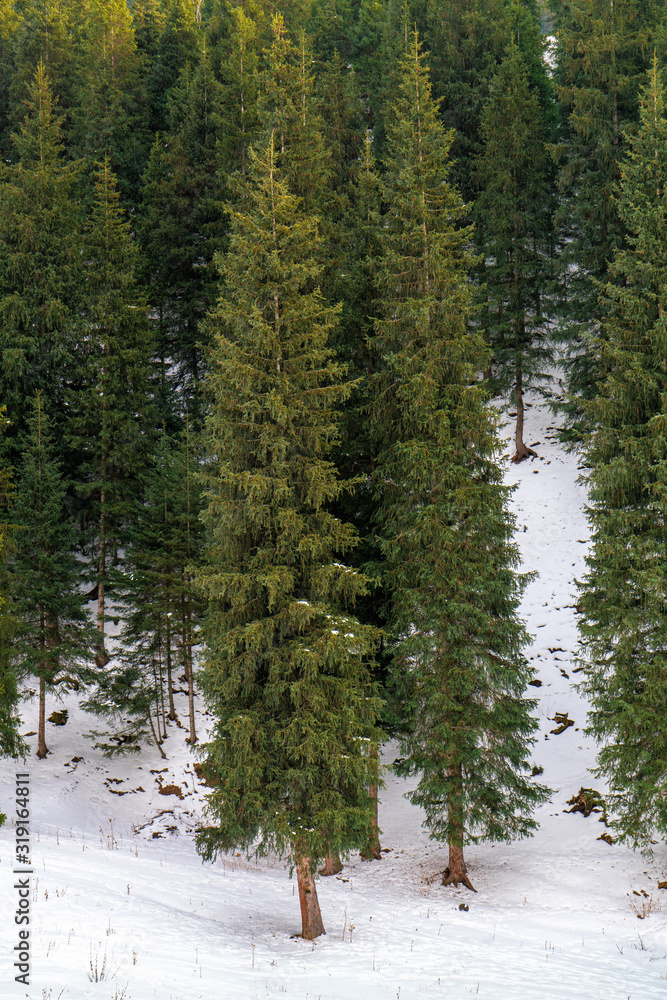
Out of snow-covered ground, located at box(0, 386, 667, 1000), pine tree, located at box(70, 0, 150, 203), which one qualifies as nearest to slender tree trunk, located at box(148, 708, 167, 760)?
snow-covered ground, located at box(0, 386, 667, 1000)

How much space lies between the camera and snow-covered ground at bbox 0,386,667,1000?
975 centimetres

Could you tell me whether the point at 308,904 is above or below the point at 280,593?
below

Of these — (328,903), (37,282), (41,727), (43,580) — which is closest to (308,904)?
(328,903)

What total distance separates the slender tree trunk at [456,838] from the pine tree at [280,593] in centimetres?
290

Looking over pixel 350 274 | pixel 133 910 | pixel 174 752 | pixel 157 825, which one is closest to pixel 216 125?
pixel 350 274

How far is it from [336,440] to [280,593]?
3621 mm

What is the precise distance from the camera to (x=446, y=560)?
48.5ft

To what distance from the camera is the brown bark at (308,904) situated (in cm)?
1183

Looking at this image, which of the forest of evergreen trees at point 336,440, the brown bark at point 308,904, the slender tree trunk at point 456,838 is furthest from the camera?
the slender tree trunk at point 456,838

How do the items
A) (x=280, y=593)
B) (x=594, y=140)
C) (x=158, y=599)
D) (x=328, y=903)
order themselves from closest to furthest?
(x=280, y=593), (x=328, y=903), (x=158, y=599), (x=594, y=140)

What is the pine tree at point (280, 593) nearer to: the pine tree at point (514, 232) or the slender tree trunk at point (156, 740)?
the slender tree trunk at point (156, 740)

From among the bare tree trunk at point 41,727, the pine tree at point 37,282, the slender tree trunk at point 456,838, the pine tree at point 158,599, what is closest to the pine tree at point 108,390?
the pine tree at point 37,282

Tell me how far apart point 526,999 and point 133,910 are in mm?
6004

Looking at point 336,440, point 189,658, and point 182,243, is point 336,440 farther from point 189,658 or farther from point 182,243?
point 182,243
